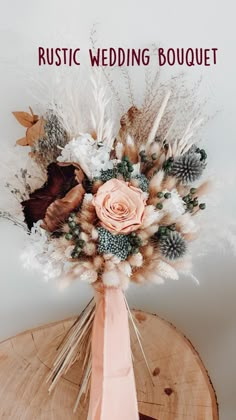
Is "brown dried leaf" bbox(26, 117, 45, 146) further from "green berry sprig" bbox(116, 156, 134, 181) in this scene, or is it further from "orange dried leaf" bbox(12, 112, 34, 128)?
"green berry sprig" bbox(116, 156, 134, 181)

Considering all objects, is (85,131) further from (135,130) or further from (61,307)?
(61,307)

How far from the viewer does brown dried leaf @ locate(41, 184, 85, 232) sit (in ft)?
2.94

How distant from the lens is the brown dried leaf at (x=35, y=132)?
1.09 m

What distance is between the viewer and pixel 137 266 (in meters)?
0.92

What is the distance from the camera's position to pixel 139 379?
1191 millimetres

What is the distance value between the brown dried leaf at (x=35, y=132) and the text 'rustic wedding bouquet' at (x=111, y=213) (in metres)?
0.05

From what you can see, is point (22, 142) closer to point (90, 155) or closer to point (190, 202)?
point (90, 155)

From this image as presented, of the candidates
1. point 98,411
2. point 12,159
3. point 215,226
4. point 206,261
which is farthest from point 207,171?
point 98,411

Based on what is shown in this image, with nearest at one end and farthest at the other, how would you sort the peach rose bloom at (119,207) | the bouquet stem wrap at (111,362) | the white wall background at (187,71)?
the peach rose bloom at (119,207)
the bouquet stem wrap at (111,362)
the white wall background at (187,71)

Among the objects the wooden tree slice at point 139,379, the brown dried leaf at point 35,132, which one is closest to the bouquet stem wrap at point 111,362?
the wooden tree slice at point 139,379

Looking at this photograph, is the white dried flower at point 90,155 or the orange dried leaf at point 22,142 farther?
the orange dried leaf at point 22,142

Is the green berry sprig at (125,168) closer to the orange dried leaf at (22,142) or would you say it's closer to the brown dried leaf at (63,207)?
the brown dried leaf at (63,207)

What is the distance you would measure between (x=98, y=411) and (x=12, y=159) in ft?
1.74

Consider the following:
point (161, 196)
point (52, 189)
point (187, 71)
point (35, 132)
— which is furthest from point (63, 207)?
point (187, 71)
